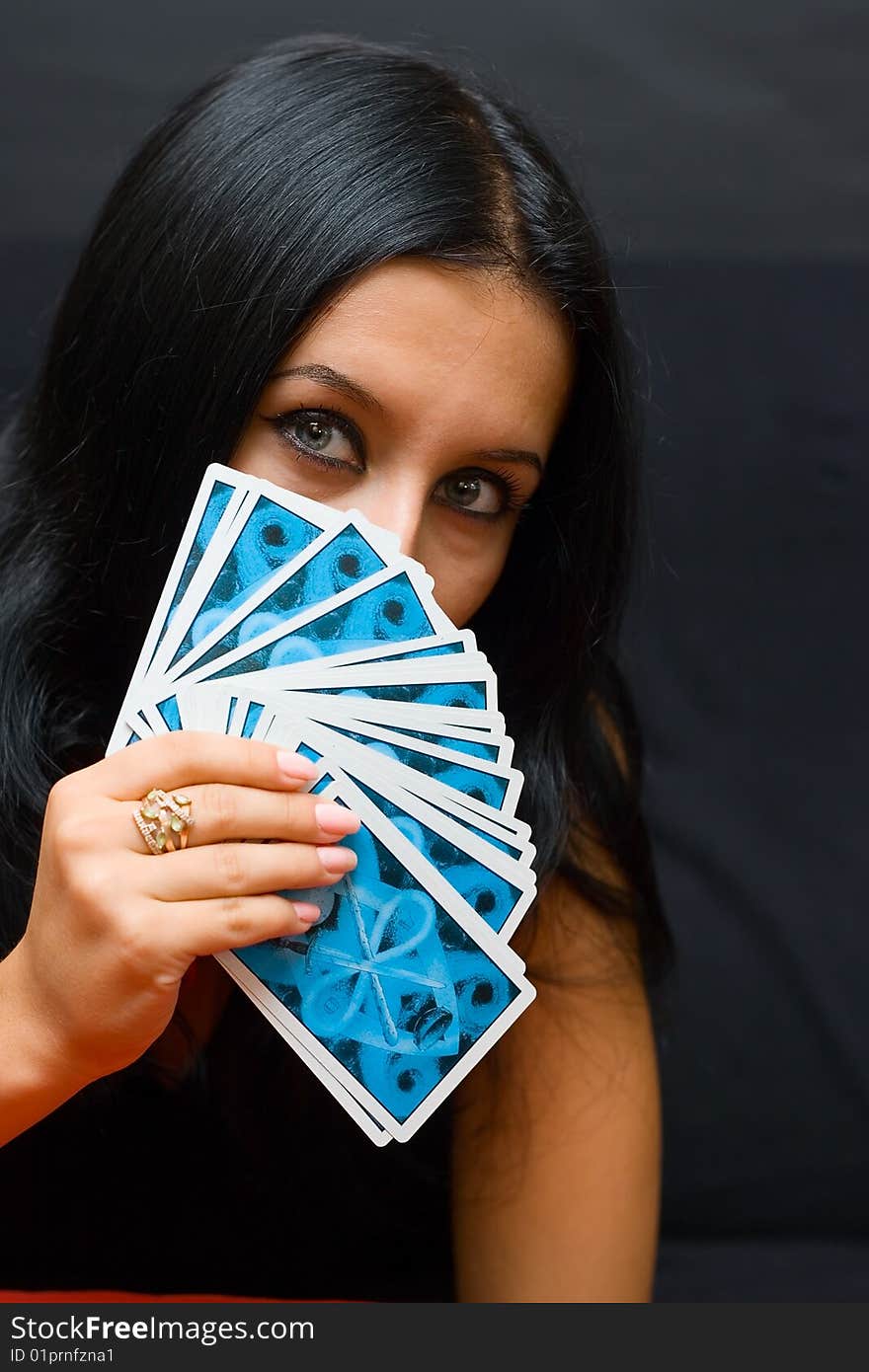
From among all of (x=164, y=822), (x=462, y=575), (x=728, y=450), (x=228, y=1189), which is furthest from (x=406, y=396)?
(x=728, y=450)

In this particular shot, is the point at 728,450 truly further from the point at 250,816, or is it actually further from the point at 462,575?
the point at 250,816

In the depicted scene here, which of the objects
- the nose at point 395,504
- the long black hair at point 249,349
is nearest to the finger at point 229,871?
the nose at point 395,504

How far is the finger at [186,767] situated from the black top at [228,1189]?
85 cm

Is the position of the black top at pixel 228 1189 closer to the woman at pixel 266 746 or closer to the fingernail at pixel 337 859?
the woman at pixel 266 746

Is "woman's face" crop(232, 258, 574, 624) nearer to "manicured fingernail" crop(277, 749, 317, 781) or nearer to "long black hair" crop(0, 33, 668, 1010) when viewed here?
"long black hair" crop(0, 33, 668, 1010)

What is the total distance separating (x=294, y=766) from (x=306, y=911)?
0.15 meters

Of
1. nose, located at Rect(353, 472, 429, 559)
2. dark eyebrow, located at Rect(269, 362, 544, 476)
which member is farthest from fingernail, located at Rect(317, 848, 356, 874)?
dark eyebrow, located at Rect(269, 362, 544, 476)

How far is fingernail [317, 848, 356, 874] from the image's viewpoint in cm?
132

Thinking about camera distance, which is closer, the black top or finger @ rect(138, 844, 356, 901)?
finger @ rect(138, 844, 356, 901)

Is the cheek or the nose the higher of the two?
the nose

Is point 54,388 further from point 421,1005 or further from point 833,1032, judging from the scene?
point 833,1032

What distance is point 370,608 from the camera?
1453 millimetres

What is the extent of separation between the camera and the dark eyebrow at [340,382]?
153cm

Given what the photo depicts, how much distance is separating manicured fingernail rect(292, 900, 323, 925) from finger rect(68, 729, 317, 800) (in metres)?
0.12
